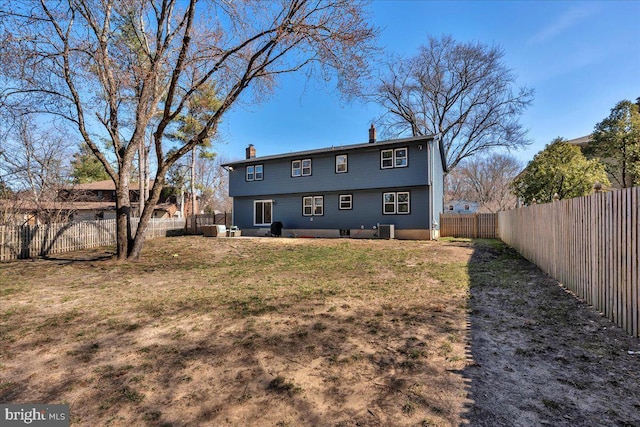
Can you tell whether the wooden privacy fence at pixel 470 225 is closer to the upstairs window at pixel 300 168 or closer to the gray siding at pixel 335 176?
the gray siding at pixel 335 176

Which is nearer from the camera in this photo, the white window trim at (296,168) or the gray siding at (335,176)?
the gray siding at (335,176)

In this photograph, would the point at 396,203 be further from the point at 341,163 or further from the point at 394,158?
the point at 341,163

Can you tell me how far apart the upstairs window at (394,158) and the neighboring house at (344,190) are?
0.13 ft

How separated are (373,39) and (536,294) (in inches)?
287

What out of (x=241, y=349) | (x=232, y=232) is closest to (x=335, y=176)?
(x=232, y=232)

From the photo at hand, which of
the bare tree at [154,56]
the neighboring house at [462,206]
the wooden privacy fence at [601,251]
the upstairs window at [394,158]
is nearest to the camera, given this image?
the wooden privacy fence at [601,251]

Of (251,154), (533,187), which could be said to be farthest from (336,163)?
(533,187)

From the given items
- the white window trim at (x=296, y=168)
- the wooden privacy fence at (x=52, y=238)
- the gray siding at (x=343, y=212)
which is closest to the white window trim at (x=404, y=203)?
the gray siding at (x=343, y=212)

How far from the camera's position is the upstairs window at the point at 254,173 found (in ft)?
72.1

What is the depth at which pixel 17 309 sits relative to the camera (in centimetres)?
485

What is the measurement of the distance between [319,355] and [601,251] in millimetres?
3955

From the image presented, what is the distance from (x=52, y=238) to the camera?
11.8 m

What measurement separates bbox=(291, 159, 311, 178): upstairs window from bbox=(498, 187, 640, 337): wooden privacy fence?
49.4 ft

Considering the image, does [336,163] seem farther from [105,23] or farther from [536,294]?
[536,294]
